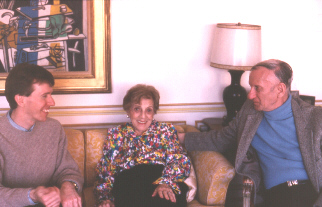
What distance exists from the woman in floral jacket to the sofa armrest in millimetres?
99

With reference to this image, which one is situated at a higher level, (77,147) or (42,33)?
(42,33)

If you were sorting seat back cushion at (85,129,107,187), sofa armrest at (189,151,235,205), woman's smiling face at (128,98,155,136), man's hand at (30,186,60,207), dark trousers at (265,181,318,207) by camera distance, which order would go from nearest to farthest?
man's hand at (30,186,60,207)
dark trousers at (265,181,318,207)
sofa armrest at (189,151,235,205)
woman's smiling face at (128,98,155,136)
seat back cushion at (85,129,107,187)

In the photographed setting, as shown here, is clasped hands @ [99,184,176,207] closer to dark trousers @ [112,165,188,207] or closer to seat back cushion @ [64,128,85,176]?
dark trousers @ [112,165,188,207]

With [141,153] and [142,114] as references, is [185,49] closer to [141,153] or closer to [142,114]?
[142,114]

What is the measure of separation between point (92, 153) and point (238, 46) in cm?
110

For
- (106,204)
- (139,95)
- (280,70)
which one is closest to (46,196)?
(106,204)

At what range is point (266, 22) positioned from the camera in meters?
→ 2.42

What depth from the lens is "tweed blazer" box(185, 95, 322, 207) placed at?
165 cm

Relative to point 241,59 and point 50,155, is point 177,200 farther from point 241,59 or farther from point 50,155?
point 241,59

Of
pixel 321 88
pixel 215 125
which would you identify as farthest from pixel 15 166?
pixel 321 88

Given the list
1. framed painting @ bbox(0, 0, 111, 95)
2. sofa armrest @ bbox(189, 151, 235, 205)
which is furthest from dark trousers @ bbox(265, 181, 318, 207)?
framed painting @ bbox(0, 0, 111, 95)

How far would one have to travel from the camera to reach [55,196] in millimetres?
1400

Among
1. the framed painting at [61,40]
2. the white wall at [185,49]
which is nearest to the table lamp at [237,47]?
the white wall at [185,49]

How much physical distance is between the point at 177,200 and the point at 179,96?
879 millimetres
